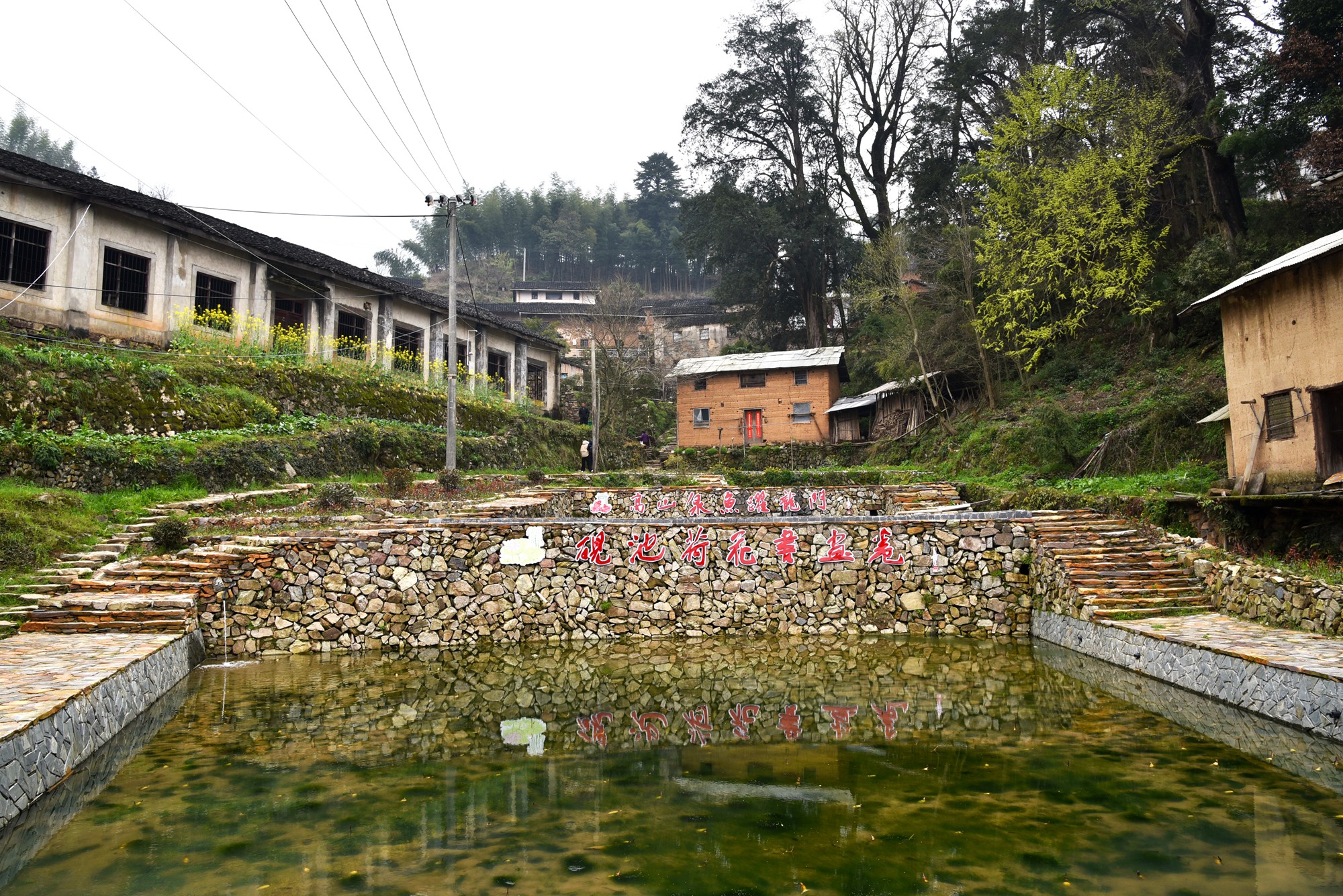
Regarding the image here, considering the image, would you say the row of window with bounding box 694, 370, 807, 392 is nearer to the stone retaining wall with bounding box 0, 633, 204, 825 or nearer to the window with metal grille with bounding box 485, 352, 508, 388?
the window with metal grille with bounding box 485, 352, 508, 388

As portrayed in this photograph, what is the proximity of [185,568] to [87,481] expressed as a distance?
4298 millimetres

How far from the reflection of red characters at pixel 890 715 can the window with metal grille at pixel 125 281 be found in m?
19.4

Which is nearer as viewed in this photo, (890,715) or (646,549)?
(890,715)

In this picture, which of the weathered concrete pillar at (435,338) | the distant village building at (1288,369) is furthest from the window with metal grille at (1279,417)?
the weathered concrete pillar at (435,338)

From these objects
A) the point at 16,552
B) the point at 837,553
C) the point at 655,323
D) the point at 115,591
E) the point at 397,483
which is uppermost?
the point at 655,323

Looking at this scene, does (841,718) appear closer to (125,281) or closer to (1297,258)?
(1297,258)

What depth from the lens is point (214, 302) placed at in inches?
842

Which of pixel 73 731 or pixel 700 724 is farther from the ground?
pixel 73 731

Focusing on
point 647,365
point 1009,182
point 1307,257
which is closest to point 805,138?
point 647,365

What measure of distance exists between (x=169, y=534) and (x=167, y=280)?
12.0 meters

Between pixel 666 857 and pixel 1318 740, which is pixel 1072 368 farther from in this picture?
pixel 666 857

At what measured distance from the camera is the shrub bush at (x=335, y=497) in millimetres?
13875

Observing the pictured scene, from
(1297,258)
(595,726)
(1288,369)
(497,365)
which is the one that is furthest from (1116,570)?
(497,365)

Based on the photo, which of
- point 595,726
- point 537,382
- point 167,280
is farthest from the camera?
point 537,382
